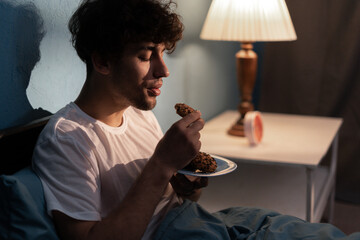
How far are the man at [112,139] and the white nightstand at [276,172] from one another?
675mm

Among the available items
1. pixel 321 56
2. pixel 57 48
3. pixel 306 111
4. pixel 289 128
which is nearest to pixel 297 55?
pixel 321 56

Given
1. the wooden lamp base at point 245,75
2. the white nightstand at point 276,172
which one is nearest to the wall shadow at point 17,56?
the white nightstand at point 276,172

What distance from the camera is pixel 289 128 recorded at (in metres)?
2.12

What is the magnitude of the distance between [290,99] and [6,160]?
7.35ft

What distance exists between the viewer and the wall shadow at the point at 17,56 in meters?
0.98

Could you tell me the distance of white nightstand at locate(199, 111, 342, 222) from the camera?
1643 mm

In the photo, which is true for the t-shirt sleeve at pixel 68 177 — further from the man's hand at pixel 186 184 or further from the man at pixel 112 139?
the man's hand at pixel 186 184

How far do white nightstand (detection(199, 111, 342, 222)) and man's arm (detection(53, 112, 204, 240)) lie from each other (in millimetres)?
702

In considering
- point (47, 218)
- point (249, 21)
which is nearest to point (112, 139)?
point (47, 218)

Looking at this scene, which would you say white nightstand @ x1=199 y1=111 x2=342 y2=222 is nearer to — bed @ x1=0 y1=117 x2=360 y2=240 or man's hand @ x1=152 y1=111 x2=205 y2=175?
bed @ x1=0 y1=117 x2=360 y2=240

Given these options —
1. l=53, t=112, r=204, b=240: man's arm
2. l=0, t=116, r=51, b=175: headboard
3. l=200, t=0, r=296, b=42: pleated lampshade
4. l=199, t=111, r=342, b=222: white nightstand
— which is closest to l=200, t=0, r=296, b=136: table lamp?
l=200, t=0, r=296, b=42: pleated lampshade

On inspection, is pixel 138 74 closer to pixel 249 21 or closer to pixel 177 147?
pixel 177 147

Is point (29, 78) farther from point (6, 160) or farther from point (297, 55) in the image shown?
point (297, 55)

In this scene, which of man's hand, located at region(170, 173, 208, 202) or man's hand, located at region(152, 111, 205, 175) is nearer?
man's hand, located at region(152, 111, 205, 175)
